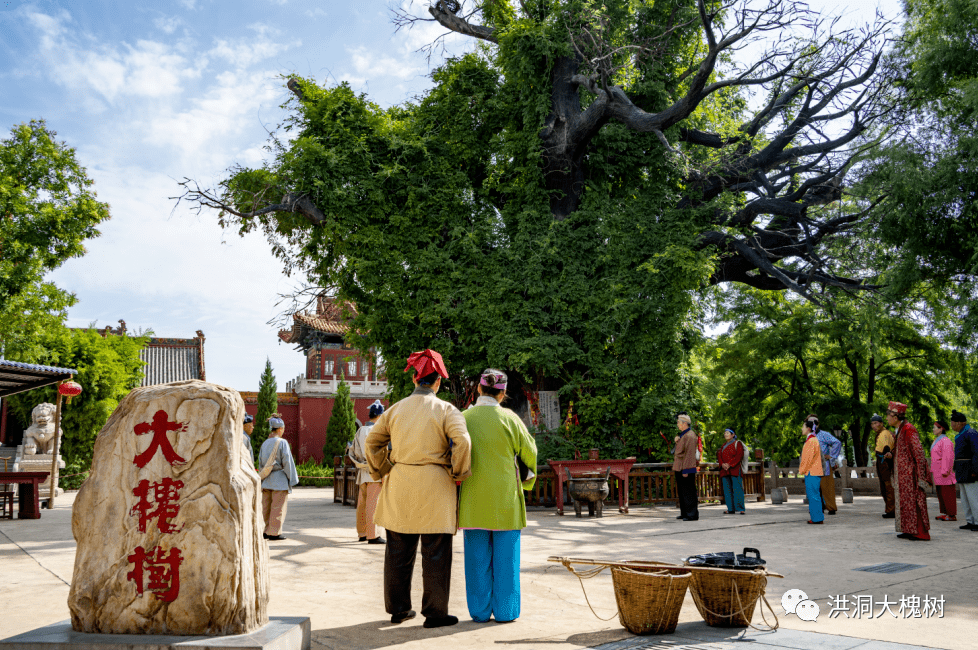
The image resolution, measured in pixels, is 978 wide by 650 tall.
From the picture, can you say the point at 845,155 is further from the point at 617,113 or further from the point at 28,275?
the point at 28,275

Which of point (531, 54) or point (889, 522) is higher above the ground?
point (531, 54)

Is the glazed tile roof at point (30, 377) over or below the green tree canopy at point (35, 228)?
below

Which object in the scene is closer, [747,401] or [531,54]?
[531,54]

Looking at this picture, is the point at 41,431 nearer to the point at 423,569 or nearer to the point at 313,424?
the point at 313,424

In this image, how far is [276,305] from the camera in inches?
710

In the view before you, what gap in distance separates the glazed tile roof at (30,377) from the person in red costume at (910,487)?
42.4 ft

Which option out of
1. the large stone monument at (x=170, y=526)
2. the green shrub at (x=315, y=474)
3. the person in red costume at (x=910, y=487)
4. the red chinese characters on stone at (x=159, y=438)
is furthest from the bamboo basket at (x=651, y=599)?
the green shrub at (x=315, y=474)

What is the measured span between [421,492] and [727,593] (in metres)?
2.04

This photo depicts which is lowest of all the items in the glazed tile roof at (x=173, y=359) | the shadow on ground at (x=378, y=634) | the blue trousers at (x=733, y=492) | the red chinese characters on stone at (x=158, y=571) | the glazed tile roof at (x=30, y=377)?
the blue trousers at (x=733, y=492)

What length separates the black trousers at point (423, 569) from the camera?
187 inches

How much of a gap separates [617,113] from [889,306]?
6912 millimetres

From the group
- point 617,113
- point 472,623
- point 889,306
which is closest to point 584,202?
point 617,113

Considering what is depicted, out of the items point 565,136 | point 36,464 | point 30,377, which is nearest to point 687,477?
point 565,136

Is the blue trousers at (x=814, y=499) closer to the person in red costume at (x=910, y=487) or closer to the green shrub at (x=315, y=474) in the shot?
the person in red costume at (x=910, y=487)
